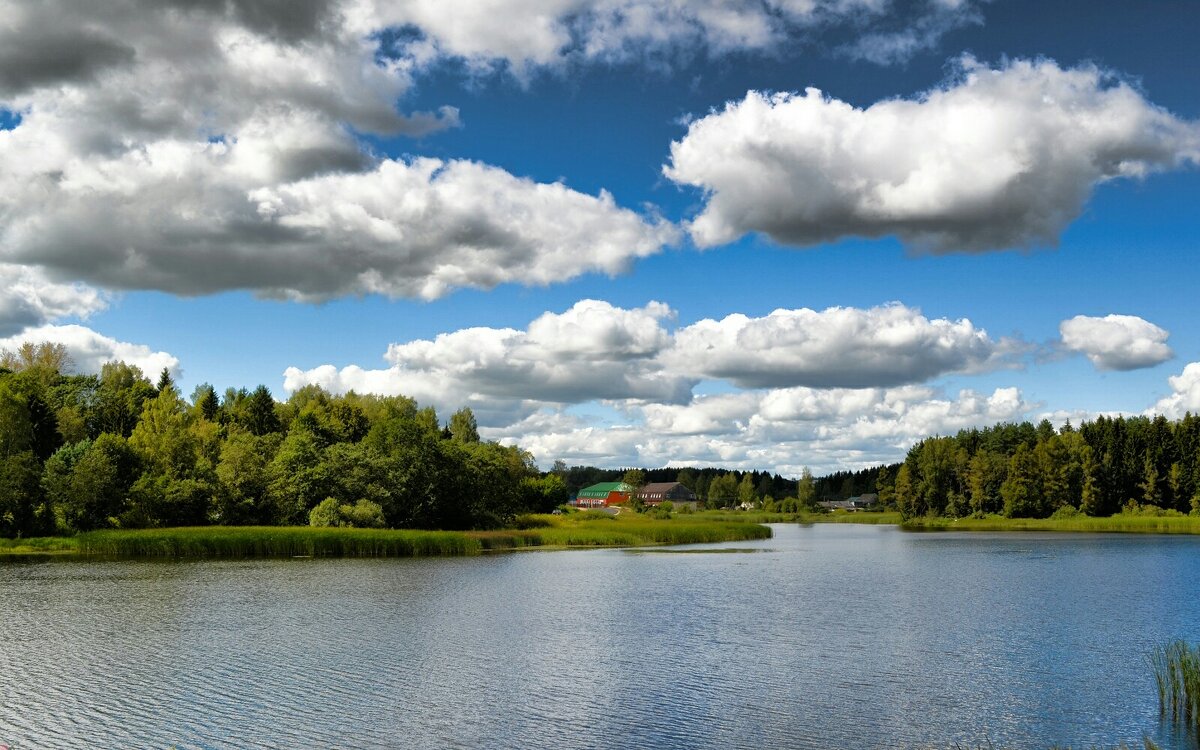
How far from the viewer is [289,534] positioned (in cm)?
7625

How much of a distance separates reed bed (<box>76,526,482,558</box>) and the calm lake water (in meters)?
15.7

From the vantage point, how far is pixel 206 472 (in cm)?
9025

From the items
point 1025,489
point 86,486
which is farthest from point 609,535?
point 1025,489

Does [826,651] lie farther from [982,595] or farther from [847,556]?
[847,556]

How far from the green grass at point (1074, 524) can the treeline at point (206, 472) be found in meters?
73.9

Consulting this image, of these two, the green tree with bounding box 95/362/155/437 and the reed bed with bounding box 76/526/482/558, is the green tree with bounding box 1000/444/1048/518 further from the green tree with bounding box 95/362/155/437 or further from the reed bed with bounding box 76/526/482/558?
the green tree with bounding box 95/362/155/437

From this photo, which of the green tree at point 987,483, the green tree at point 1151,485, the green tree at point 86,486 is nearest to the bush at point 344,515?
the green tree at point 86,486

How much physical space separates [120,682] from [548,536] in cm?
6869

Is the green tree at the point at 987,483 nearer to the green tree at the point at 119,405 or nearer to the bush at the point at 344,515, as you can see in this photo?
the bush at the point at 344,515

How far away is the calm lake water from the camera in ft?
72.1

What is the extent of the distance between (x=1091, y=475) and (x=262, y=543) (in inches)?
4840

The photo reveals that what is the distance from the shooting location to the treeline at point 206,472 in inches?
3216

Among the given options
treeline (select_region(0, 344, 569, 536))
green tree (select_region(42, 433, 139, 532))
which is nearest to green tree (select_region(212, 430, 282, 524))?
treeline (select_region(0, 344, 569, 536))

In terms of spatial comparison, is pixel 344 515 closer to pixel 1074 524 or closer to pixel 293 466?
pixel 293 466
